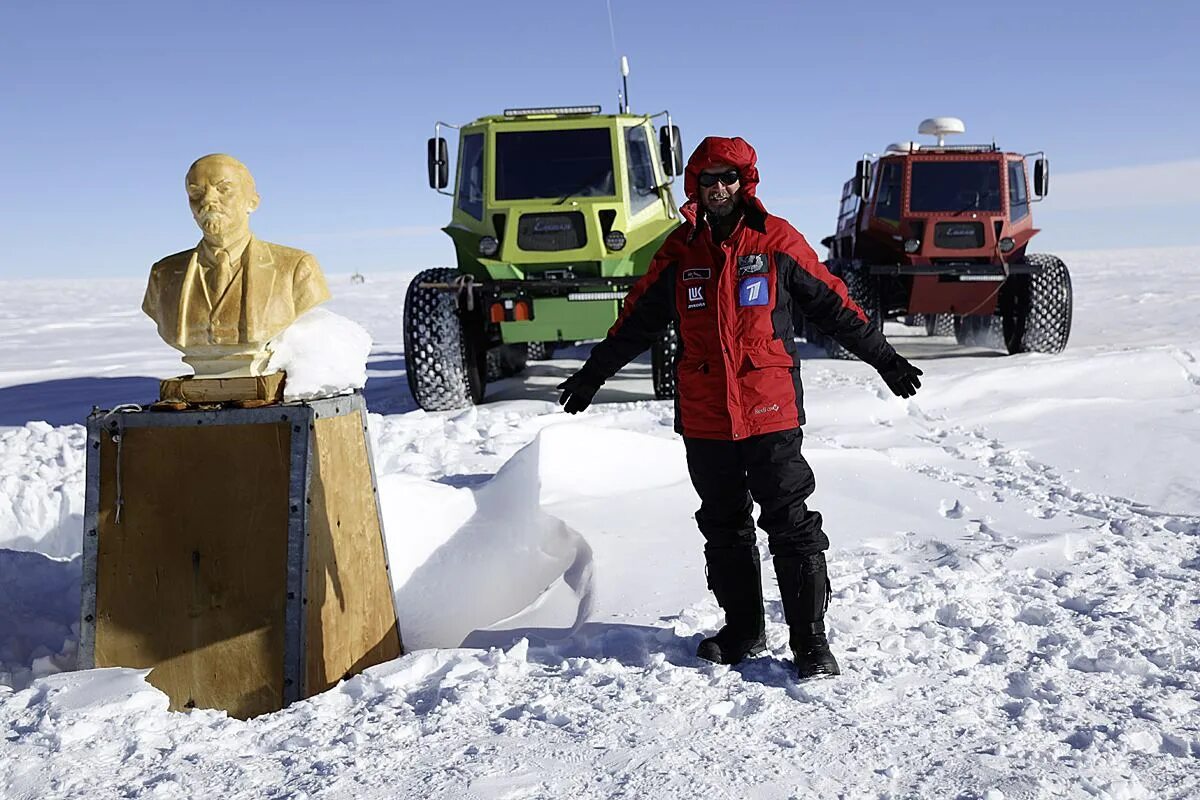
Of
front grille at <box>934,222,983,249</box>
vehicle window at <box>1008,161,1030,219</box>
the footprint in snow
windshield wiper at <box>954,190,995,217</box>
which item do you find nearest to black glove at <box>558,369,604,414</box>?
the footprint in snow

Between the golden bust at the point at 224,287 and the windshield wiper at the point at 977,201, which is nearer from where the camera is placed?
the golden bust at the point at 224,287

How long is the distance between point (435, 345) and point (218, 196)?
4532mm

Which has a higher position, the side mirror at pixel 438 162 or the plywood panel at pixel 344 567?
the side mirror at pixel 438 162

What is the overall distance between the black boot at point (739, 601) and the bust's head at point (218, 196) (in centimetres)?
166

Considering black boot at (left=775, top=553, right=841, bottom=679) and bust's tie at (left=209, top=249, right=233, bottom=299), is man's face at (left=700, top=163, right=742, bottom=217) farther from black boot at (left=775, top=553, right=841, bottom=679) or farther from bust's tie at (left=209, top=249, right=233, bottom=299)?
bust's tie at (left=209, top=249, right=233, bottom=299)

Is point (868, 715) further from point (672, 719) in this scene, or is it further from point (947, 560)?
point (947, 560)

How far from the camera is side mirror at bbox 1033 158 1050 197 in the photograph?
9656mm

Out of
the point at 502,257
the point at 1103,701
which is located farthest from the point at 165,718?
the point at 502,257

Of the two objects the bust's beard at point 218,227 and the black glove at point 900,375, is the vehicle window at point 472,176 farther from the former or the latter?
the black glove at point 900,375

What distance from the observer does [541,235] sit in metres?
7.59

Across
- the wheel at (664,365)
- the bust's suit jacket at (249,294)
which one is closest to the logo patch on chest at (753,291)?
the bust's suit jacket at (249,294)

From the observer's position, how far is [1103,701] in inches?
102

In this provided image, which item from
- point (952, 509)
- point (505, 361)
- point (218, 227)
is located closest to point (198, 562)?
point (218, 227)

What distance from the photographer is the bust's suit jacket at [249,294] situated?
9.96ft
